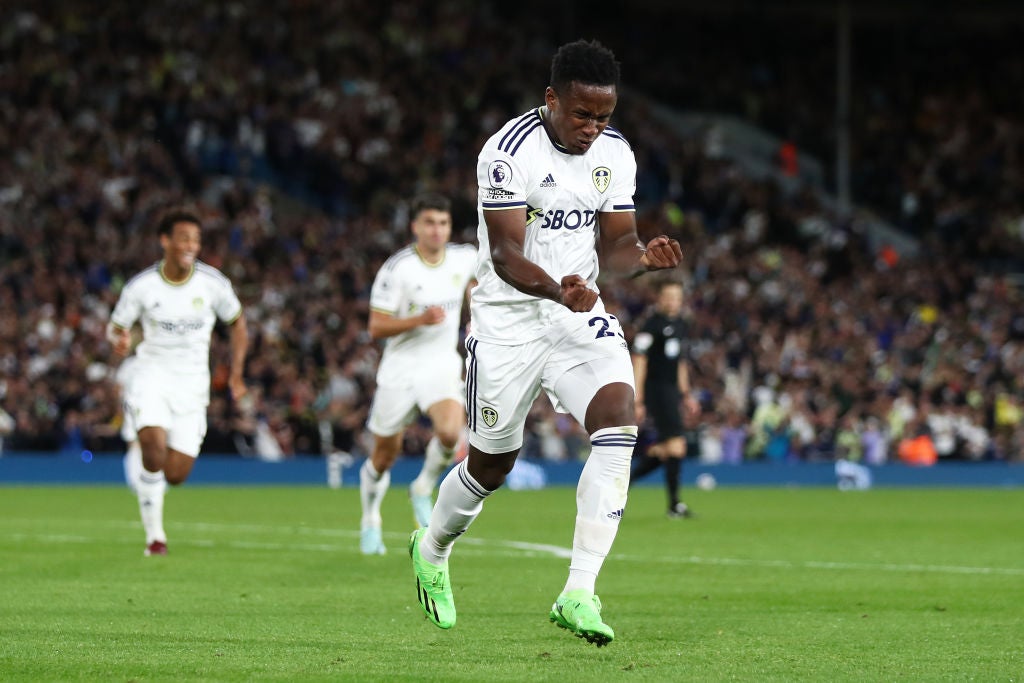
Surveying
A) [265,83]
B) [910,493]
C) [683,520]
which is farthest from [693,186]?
[683,520]

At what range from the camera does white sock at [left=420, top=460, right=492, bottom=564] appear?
7.57 metres

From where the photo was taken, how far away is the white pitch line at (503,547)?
11.5m

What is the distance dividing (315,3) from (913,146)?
16009 mm

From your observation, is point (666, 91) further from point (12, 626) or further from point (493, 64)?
point (12, 626)

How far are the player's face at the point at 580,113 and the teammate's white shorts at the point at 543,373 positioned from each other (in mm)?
799

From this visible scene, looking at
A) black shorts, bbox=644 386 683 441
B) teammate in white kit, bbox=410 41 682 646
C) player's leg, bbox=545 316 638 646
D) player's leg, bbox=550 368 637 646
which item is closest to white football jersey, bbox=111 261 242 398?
teammate in white kit, bbox=410 41 682 646

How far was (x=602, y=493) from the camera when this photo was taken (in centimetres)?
684

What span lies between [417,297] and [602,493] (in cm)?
581

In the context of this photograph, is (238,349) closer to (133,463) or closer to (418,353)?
(418,353)

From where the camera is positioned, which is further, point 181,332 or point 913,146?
point 913,146

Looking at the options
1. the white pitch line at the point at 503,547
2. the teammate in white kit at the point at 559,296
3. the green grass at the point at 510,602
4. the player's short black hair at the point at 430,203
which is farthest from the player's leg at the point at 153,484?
the teammate in white kit at the point at 559,296

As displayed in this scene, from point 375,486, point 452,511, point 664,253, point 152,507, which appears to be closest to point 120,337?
point 152,507

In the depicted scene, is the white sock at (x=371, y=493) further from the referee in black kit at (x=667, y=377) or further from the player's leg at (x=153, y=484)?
the referee in black kit at (x=667, y=377)

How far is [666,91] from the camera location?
4231 cm
